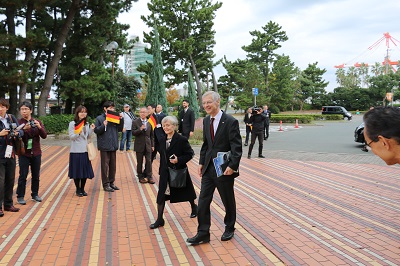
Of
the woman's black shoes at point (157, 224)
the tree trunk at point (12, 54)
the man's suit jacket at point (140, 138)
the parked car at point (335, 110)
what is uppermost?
the tree trunk at point (12, 54)

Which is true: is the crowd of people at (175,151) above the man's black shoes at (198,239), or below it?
above

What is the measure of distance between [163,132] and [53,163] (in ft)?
22.1

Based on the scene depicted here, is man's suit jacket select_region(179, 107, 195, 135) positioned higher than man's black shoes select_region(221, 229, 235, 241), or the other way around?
man's suit jacket select_region(179, 107, 195, 135)

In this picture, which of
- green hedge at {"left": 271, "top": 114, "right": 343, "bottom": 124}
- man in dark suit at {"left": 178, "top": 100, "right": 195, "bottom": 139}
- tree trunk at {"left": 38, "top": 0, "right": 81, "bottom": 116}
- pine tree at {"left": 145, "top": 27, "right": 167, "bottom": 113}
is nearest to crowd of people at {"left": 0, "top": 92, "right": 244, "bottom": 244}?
man in dark suit at {"left": 178, "top": 100, "right": 195, "bottom": 139}

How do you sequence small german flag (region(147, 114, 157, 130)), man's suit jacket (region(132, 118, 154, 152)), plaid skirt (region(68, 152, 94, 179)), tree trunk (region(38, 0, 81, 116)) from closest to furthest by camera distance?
plaid skirt (region(68, 152, 94, 179))
man's suit jacket (region(132, 118, 154, 152))
small german flag (region(147, 114, 157, 130))
tree trunk (region(38, 0, 81, 116))

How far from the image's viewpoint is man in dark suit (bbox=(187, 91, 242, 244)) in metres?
4.00

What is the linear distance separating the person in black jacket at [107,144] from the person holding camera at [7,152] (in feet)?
4.94

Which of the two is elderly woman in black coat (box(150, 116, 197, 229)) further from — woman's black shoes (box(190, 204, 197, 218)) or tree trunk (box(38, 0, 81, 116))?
tree trunk (box(38, 0, 81, 116))

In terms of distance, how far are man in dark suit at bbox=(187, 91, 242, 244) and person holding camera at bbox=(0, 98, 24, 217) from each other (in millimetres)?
3042

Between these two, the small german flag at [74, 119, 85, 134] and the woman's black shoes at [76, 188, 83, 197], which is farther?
the woman's black shoes at [76, 188, 83, 197]

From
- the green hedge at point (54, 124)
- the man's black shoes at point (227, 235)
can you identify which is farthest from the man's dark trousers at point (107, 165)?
the green hedge at point (54, 124)

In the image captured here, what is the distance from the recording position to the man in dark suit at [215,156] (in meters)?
4.00

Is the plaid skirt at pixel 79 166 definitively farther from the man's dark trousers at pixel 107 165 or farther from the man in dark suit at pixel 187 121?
the man in dark suit at pixel 187 121

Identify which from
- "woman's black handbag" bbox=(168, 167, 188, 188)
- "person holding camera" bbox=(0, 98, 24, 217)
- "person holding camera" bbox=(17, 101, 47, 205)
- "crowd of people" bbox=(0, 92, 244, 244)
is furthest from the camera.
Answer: "person holding camera" bbox=(17, 101, 47, 205)
